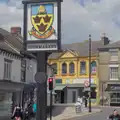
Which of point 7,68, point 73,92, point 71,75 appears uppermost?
point 71,75

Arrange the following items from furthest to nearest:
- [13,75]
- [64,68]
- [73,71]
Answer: [64,68] < [73,71] < [13,75]

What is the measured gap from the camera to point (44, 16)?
57.1 feet

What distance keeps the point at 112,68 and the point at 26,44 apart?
4711 centimetres

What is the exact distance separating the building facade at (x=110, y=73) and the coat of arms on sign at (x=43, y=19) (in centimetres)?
4658

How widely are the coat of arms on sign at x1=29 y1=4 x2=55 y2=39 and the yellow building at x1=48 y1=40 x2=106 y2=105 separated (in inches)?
1891

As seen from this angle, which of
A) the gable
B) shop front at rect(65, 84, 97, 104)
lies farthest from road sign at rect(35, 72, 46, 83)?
the gable

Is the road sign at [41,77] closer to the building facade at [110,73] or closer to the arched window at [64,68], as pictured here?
the building facade at [110,73]

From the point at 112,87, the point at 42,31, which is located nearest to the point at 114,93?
the point at 112,87

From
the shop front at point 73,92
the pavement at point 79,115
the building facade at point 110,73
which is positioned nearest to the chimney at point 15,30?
the pavement at point 79,115

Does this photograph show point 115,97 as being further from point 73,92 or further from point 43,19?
point 43,19

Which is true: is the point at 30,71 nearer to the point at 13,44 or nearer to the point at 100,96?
the point at 13,44

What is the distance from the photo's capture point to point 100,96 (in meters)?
64.1

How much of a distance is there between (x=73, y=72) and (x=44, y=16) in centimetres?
5076

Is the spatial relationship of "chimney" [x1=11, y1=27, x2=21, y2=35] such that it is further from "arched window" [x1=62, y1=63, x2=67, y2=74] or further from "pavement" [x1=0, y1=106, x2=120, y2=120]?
"arched window" [x1=62, y1=63, x2=67, y2=74]
